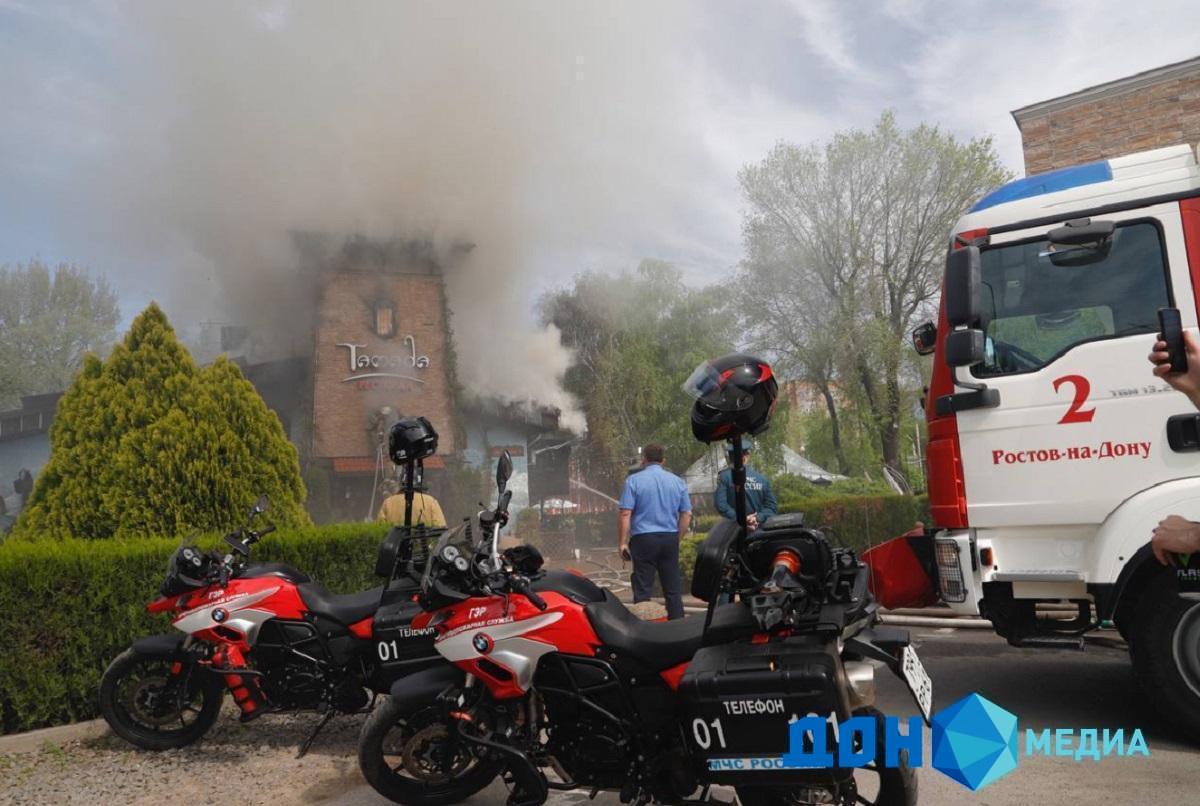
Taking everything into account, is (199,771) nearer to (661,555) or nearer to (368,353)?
(661,555)

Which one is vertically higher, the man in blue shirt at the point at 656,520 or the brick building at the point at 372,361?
the brick building at the point at 372,361

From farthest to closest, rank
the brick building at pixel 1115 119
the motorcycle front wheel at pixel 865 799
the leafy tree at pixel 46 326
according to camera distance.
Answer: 1. the leafy tree at pixel 46 326
2. the brick building at pixel 1115 119
3. the motorcycle front wheel at pixel 865 799

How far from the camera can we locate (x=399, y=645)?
13.5 feet

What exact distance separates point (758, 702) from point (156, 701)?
3409 millimetres

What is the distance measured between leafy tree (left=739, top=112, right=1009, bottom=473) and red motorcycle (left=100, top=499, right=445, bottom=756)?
19.1 m

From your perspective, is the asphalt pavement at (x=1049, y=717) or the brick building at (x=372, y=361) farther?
the brick building at (x=372, y=361)

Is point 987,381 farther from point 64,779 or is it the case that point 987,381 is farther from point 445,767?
point 64,779

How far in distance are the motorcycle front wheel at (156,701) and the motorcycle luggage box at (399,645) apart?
1.01 meters

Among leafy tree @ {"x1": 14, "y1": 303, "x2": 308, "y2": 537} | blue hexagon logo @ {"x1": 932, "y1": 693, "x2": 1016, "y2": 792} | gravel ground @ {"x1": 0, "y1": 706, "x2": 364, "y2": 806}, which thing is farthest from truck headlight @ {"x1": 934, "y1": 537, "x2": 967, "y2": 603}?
leafy tree @ {"x1": 14, "y1": 303, "x2": 308, "y2": 537}

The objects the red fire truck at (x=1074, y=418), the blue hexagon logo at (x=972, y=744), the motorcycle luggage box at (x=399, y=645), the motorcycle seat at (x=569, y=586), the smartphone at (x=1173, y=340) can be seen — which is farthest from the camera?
the motorcycle luggage box at (x=399, y=645)

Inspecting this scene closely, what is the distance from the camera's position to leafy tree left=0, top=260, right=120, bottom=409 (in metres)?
34.5

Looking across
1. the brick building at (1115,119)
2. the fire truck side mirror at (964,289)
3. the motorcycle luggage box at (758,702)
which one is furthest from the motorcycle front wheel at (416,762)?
the brick building at (1115,119)

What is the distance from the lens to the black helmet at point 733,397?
288 centimetres

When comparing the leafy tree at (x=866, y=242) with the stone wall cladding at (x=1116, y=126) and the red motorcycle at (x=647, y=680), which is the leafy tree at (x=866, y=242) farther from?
the red motorcycle at (x=647, y=680)
